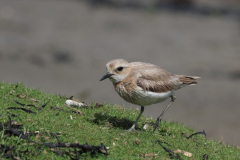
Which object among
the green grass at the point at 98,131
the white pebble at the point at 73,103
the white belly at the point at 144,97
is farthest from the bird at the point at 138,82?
the white pebble at the point at 73,103

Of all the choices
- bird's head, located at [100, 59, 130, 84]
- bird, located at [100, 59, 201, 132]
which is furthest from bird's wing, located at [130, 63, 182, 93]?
bird's head, located at [100, 59, 130, 84]

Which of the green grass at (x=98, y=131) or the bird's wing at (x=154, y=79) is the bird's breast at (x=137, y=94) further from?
the green grass at (x=98, y=131)

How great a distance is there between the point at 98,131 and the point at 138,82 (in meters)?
1.39

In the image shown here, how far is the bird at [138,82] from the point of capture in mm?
7824

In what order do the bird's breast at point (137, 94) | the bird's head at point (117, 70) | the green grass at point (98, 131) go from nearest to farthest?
the green grass at point (98, 131) → the bird's breast at point (137, 94) → the bird's head at point (117, 70)

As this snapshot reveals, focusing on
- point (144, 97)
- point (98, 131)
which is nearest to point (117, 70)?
point (144, 97)

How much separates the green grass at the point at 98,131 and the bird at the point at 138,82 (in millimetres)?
733

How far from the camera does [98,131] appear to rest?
7211mm

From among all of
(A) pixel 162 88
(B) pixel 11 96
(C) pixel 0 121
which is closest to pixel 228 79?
(A) pixel 162 88

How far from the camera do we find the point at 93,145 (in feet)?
20.5

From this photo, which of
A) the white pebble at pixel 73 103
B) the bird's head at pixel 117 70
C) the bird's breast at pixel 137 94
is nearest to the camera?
the bird's breast at pixel 137 94

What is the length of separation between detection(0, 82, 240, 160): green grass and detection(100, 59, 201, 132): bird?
73cm

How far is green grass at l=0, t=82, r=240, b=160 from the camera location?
6.23 meters

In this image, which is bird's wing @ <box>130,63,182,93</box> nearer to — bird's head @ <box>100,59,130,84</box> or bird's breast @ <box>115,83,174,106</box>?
bird's breast @ <box>115,83,174,106</box>
